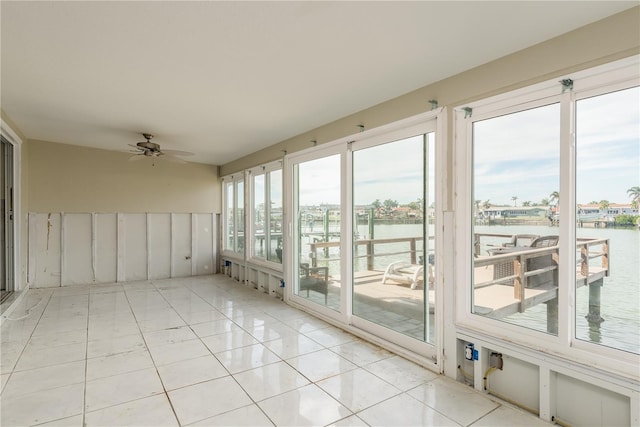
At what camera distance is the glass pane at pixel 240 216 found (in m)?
6.82

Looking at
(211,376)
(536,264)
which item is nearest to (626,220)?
(536,264)

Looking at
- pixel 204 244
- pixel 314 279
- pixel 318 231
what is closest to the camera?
pixel 318 231

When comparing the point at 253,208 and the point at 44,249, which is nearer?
the point at 44,249

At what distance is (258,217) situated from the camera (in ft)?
20.5

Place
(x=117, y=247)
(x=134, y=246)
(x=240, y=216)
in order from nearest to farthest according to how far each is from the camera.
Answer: (x=117, y=247) < (x=134, y=246) < (x=240, y=216)

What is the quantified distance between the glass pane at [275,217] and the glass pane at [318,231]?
600 mm

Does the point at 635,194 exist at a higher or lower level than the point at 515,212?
higher

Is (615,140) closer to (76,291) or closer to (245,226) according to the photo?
(245,226)

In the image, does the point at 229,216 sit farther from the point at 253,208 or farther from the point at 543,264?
the point at 543,264

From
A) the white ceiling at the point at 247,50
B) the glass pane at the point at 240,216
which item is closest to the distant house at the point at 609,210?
the white ceiling at the point at 247,50

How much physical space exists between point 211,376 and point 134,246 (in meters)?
4.97

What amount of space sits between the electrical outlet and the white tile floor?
26 centimetres

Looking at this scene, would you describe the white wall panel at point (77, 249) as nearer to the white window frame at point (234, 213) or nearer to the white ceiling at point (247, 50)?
the white window frame at point (234, 213)

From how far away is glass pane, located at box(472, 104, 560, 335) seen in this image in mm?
2285
